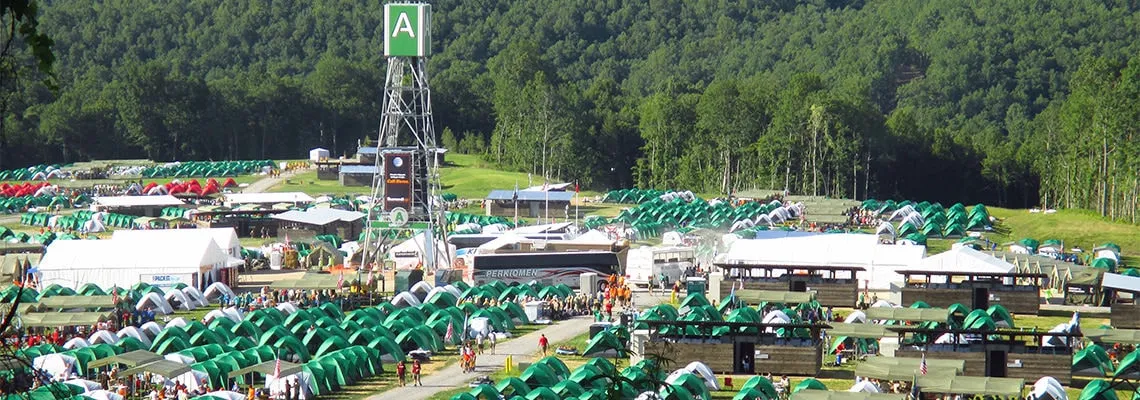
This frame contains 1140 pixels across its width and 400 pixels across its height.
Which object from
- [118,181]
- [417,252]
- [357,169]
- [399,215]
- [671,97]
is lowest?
[417,252]

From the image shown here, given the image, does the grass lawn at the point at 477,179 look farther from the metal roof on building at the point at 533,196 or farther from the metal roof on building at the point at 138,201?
the metal roof on building at the point at 138,201

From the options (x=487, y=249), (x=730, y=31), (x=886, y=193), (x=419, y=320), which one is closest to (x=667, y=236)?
(x=487, y=249)

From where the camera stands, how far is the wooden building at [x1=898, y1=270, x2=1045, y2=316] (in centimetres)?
4984

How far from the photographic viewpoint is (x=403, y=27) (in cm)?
6281

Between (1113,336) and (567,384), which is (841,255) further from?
(567,384)

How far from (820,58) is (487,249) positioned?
123732mm

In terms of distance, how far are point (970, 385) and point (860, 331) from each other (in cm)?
865

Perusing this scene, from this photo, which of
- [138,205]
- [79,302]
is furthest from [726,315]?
[138,205]

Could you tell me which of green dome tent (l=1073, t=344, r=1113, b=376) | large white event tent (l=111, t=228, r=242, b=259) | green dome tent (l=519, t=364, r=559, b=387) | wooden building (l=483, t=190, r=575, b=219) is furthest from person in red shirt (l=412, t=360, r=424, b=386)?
wooden building (l=483, t=190, r=575, b=219)

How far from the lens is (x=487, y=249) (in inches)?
2354

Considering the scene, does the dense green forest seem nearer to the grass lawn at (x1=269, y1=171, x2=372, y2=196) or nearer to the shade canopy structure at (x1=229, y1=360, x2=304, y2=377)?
the grass lawn at (x1=269, y1=171, x2=372, y2=196)

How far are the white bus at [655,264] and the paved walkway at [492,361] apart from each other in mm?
8810

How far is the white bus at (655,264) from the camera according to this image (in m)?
58.5

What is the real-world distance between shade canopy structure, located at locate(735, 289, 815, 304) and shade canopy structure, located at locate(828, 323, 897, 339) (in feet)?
21.8
